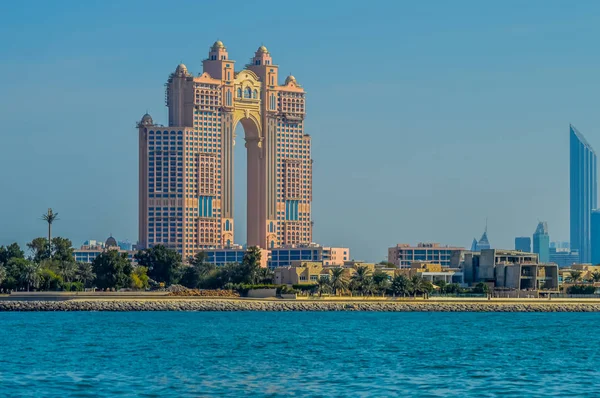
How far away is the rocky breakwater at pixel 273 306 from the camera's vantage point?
6191 inches

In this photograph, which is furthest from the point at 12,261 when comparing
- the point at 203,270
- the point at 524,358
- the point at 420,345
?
the point at 524,358

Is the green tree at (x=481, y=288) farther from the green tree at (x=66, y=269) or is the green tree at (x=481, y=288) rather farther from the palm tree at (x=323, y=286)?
the green tree at (x=66, y=269)

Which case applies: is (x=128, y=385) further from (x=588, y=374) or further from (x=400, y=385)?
(x=588, y=374)

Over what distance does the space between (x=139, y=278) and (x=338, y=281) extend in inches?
1117

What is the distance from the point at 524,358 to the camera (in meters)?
85.2

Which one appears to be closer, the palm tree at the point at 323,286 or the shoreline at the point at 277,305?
the shoreline at the point at 277,305

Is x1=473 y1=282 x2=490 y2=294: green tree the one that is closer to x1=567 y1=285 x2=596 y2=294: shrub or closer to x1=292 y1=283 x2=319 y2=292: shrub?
x1=567 y1=285 x2=596 y2=294: shrub

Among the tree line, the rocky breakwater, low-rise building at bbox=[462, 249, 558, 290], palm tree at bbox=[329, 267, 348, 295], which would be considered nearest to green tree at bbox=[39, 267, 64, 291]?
the tree line

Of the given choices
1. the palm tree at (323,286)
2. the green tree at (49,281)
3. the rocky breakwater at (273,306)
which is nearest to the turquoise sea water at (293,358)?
the rocky breakwater at (273,306)

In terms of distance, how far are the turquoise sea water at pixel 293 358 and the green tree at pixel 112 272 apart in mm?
41436

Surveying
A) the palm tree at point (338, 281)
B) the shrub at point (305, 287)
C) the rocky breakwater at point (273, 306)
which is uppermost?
the palm tree at point (338, 281)

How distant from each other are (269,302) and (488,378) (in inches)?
3738

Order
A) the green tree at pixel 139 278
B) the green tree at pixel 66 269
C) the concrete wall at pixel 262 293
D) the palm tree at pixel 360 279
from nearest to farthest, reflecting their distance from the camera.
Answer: the concrete wall at pixel 262 293, the green tree at pixel 66 269, the palm tree at pixel 360 279, the green tree at pixel 139 278

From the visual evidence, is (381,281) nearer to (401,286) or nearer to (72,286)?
(401,286)
